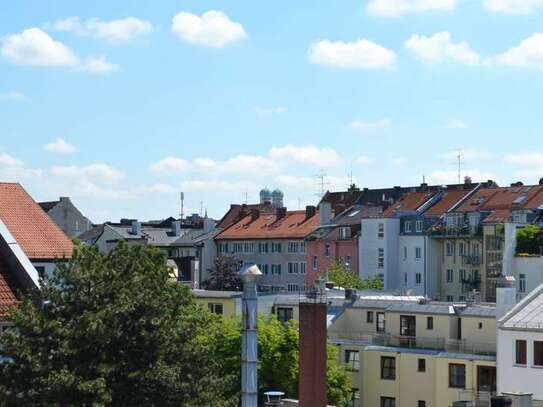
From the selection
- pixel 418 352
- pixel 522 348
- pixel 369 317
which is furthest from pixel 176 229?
pixel 522 348

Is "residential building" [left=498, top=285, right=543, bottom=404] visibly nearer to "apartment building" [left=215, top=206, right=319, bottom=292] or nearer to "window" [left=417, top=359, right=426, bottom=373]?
"window" [left=417, top=359, right=426, bottom=373]

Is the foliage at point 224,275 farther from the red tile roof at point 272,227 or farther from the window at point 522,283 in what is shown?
the window at point 522,283

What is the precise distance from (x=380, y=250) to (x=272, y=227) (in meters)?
23.3

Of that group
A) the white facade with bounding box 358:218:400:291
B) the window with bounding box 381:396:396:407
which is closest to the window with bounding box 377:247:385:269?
the white facade with bounding box 358:218:400:291

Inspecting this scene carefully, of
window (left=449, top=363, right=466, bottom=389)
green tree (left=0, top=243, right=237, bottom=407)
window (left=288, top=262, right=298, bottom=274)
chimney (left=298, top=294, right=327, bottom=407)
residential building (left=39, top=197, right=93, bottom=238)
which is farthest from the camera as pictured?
window (left=288, top=262, right=298, bottom=274)

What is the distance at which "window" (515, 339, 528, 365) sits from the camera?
55353 mm

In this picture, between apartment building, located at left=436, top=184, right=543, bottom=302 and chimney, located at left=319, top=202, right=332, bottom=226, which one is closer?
apartment building, located at left=436, top=184, right=543, bottom=302

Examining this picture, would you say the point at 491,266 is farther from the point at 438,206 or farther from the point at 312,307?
the point at 312,307

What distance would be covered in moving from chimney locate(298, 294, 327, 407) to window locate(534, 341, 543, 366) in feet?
30.8

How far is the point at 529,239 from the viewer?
96.2 meters

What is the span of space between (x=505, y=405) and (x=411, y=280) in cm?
7253

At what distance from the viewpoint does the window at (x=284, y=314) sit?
72.8m

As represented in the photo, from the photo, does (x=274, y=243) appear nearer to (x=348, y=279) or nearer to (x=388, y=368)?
(x=348, y=279)

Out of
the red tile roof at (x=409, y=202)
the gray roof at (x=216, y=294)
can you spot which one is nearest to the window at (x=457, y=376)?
the gray roof at (x=216, y=294)
